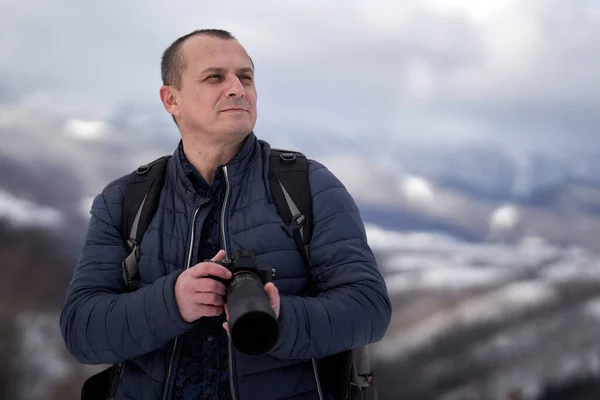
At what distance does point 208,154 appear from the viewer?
126 centimetres

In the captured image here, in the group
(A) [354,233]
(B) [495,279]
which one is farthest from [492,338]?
(A) [354,233]

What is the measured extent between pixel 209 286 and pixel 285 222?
288 mm

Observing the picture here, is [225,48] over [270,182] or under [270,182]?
over

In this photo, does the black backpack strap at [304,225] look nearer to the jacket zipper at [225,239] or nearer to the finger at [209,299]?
the jacket zipper at [225,239]

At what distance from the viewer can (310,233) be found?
1.13 metres

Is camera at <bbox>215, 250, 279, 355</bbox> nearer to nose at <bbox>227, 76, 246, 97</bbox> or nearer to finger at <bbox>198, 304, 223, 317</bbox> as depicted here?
finger at <bbox>198, 304, 223, 317</bbox>

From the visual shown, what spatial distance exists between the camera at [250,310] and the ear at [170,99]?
0.61 metres

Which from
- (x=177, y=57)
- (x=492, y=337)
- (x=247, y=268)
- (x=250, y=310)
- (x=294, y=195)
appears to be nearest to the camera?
(x=250, y=310)

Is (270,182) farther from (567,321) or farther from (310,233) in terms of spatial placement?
(567,321)

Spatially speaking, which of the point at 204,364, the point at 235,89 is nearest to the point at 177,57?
the point at 235,89

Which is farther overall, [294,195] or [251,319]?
[294,195]

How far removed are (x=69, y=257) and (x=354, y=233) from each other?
191cm

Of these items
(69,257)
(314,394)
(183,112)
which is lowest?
(314,394)

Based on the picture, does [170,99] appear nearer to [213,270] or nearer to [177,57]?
[177,57]
